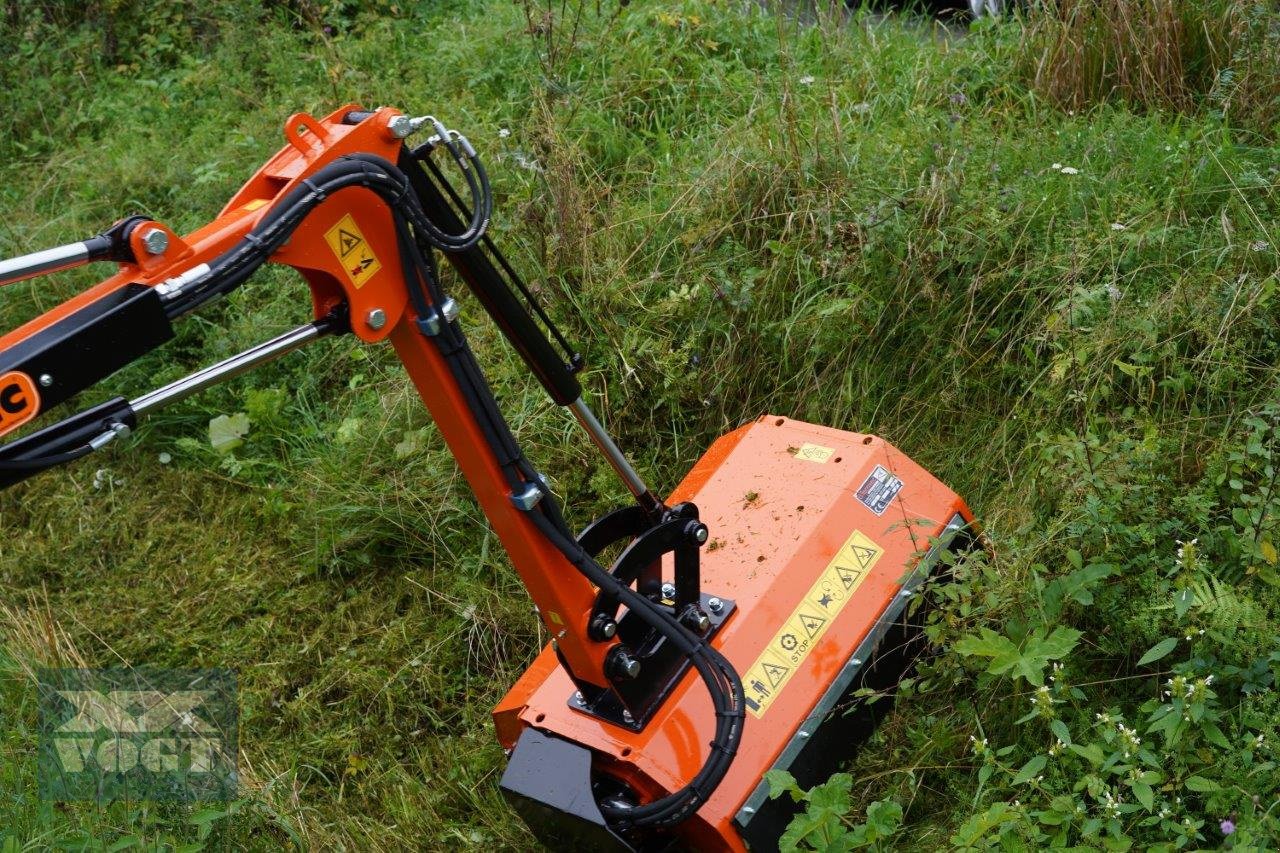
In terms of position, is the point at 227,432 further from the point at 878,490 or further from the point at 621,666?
the point at 878,490

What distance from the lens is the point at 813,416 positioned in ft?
→ 12.7

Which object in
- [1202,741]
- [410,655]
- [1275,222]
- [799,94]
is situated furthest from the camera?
[799,94]

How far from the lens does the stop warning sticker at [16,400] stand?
1.92m

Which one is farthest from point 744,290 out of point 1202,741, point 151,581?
point 151,581

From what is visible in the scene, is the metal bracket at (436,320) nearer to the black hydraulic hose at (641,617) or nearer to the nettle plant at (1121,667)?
the black hydraulic hose at (641,617)

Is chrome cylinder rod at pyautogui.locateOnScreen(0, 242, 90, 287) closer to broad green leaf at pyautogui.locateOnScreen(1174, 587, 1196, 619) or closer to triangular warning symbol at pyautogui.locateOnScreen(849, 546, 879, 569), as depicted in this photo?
triangular warning symbol at pyautogui.locateOnScreen(849, 546, 879, 569)

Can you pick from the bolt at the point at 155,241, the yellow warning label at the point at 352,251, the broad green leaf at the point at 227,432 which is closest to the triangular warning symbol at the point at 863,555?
the yellow warning label at the point at 352,251

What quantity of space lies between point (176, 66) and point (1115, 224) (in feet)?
16.9

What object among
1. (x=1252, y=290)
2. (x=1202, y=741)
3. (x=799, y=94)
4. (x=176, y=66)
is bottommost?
(x=1202, y=741)

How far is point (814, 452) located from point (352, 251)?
1411mm

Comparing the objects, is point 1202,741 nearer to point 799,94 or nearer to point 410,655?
point 410,655

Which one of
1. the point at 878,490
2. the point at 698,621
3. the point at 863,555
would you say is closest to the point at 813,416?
the point at 878,490

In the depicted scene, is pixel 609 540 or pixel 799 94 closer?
pixel 609 540

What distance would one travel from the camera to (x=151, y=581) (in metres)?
4.35
